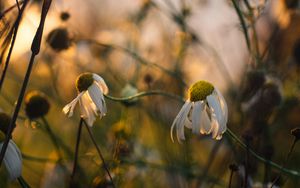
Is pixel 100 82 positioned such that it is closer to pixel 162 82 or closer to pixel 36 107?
pixel 36 107

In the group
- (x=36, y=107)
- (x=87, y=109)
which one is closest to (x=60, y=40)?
(x=36, y=107)

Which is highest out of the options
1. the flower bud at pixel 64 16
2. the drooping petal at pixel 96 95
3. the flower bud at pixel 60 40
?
the flower bud at pixel 64 16

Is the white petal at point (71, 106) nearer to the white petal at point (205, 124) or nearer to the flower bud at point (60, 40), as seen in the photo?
the white petal at point (205, 124)

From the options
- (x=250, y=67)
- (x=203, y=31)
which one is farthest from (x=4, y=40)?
(x=203, y=31)

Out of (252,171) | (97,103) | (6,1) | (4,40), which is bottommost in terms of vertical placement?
(252,171)

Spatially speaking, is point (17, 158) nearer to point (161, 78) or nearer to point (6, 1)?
point (6, 1)

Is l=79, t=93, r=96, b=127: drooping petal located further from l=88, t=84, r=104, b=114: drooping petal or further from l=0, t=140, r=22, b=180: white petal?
l=0, t=140, r=22, b=180: white petal

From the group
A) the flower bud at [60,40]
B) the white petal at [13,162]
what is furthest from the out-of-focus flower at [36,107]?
the white petal at [13,162]
